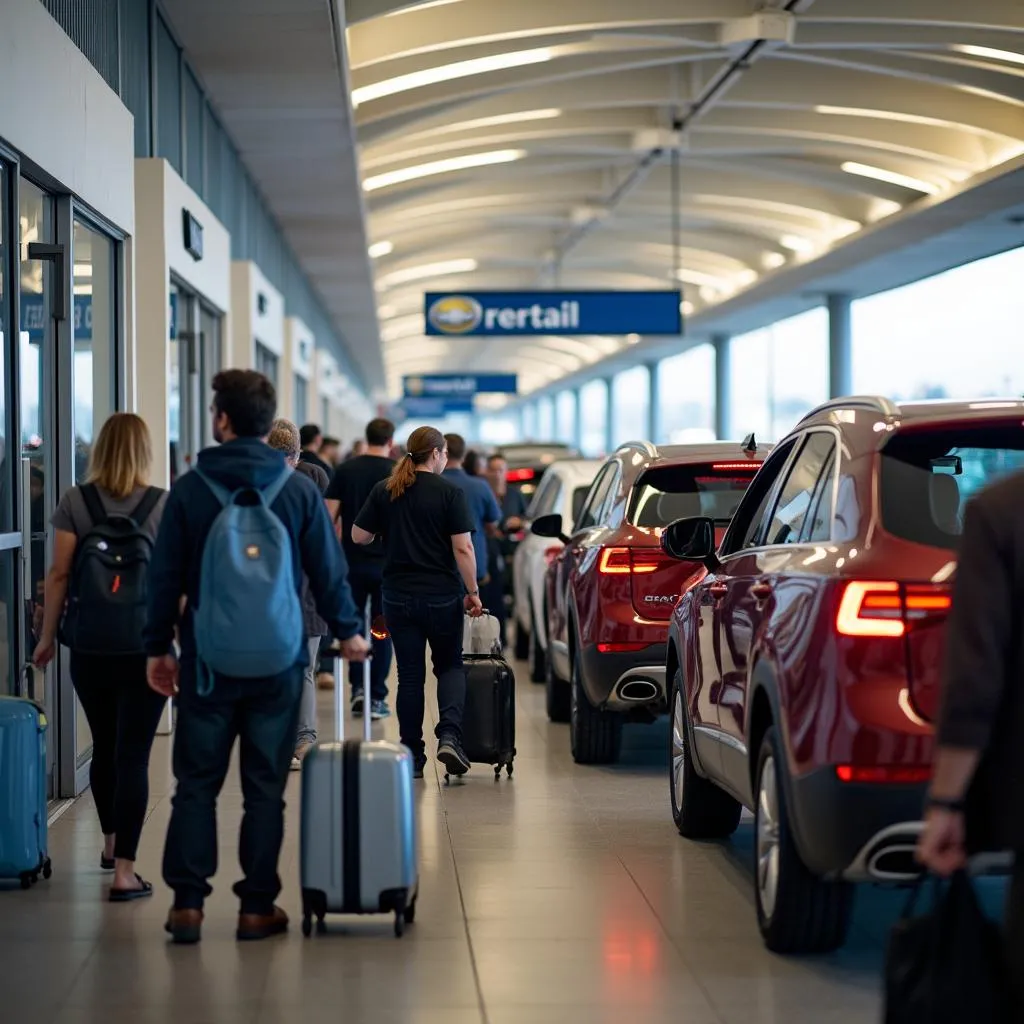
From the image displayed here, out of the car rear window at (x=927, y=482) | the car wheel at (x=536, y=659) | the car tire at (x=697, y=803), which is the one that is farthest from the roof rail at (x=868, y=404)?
the car wheel at (x=536, y=659)

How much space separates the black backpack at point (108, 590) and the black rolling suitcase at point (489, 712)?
3.08 meters

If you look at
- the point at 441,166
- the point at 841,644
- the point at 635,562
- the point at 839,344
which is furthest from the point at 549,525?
the point at 839,344

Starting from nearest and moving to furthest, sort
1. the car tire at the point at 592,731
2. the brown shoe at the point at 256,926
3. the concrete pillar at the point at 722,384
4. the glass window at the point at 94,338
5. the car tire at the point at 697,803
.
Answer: the brown shoe at the point at 256,926 → the car tire at the point at 697,803 → the glass window at the point at 94,338 → the car tire at the point at 592,731 → the concrete pillar at the point at 722,384

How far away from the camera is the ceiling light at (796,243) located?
79.7 ft

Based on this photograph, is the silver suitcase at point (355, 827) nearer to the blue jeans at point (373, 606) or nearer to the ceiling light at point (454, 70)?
the blue jeans at point (373, 606)

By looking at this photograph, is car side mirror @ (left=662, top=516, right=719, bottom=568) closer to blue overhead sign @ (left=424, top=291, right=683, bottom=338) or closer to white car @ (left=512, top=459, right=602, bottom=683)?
white car @ (left=512, top=459, right=602, bottom=683)

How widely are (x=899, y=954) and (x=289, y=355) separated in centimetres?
1840

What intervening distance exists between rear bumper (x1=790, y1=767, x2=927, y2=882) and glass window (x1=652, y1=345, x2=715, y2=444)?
33.1 meters

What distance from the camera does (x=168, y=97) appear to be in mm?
11555

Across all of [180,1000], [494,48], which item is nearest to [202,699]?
[180,1000]

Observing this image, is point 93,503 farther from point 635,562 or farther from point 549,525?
point 549,525

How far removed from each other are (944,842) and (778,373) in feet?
98.3

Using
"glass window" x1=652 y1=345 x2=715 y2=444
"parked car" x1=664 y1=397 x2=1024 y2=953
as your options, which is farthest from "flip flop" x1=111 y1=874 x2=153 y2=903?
"glass window" x1=652 y1=345 x2=715 y2=444

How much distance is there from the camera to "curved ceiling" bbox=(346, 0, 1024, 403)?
13539 millimetres
